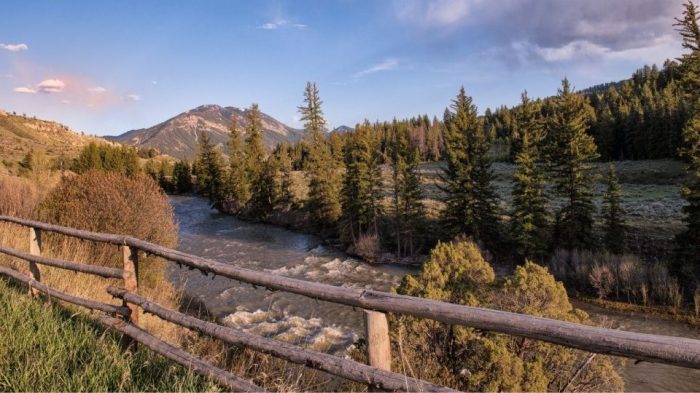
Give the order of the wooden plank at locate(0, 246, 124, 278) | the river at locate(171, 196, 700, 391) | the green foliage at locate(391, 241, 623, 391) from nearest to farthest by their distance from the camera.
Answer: the wooden plank at locate(0, 246, 124, 278), the green foliage at locate(391, 241, 623, 391), the river at locate(171, 196, 700, 391)

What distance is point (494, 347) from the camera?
11055 mm

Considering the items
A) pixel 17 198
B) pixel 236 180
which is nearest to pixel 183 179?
pixel 236 180

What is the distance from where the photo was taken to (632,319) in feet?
71.2

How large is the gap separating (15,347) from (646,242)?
35050 millimetres

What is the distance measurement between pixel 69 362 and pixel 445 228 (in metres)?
34.6

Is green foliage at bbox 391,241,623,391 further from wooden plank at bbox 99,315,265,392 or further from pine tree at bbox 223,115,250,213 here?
pine tree at bbox 223,115,250,213

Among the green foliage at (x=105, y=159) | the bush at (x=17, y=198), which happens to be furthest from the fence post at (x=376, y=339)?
the green foliage at (x=105, y=159)

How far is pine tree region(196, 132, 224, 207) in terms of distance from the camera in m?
64.6

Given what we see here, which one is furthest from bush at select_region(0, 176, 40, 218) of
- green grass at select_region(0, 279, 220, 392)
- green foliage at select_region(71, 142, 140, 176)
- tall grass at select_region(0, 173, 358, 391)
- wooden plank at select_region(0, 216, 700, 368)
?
green foliage at select_region(71, 142, 140, 176)

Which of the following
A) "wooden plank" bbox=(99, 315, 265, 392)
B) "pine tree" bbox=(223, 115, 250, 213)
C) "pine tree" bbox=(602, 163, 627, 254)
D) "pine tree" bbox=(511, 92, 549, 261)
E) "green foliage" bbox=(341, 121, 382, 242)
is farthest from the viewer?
"pine tree" bbox=(223, 115, 250, 213)

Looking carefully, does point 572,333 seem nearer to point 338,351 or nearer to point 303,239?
point 338,351

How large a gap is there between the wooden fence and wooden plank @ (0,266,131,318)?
0.6 inches

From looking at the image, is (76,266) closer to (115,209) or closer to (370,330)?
(370,330)

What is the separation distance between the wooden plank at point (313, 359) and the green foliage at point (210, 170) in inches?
2397
